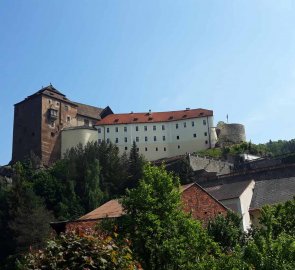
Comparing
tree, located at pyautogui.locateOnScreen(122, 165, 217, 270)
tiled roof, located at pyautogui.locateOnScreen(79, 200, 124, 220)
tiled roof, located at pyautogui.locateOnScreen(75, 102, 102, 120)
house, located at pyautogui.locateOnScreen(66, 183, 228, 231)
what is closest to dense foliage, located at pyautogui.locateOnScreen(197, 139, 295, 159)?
tiled roof, located at pyautogui.locateOnScreen(75, 102, 102, 120)

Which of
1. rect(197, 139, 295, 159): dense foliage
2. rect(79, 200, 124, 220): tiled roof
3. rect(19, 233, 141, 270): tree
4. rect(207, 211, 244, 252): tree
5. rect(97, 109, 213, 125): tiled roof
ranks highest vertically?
rect(97, 109, 213, 125): tiled roof

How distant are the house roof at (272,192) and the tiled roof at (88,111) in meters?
68.9

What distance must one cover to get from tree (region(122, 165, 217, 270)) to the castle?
79.9m

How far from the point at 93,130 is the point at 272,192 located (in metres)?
65.2

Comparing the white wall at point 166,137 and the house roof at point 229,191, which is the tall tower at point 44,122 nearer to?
the white wall at point 166,137

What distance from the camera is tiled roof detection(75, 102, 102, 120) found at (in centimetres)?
11489

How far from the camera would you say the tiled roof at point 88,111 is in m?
115

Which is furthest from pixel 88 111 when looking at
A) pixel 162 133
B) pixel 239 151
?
pixel 239 151

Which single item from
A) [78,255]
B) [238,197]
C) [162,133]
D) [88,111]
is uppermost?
[88,111]

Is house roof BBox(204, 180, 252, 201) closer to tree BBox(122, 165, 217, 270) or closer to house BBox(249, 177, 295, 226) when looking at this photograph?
house BBox(249, 177, 295, 226)

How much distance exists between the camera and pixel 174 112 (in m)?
115

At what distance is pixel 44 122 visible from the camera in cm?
10525

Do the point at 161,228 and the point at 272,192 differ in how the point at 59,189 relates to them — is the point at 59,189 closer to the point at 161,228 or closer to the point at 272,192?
the point at 272,192

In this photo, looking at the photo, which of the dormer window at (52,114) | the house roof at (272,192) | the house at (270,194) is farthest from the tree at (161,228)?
the dormer window at (52,114)
